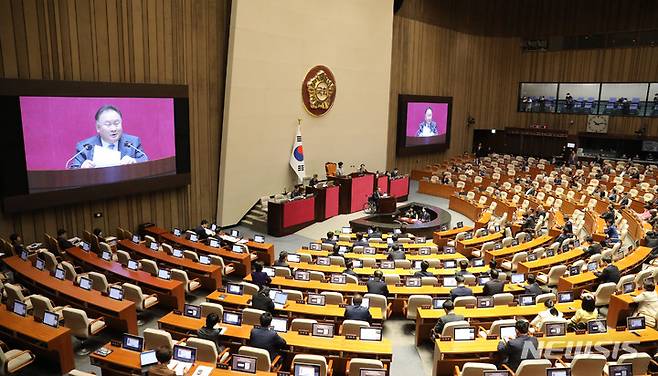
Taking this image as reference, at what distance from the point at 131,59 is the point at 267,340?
1008 centimetres

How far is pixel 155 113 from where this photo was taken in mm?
14078

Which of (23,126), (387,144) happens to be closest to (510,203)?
(387,144)

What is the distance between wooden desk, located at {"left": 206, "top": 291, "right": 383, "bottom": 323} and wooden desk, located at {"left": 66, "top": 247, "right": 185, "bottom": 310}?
104cm

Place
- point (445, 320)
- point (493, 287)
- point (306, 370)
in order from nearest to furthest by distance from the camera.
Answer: point (306, 370) < point (445, 320) < point (493, 287)

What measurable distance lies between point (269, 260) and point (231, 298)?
3.91m

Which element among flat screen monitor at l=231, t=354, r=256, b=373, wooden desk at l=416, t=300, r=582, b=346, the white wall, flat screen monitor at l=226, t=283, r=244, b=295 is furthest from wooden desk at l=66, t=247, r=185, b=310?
the white wall

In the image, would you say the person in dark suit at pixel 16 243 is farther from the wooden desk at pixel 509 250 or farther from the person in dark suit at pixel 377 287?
the wooden desk at pixel 509 250

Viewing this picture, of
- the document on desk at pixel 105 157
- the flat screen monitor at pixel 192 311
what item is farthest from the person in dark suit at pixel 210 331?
the document on desk at pixel 105 157

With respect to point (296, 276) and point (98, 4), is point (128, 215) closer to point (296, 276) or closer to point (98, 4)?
point (98, 4)

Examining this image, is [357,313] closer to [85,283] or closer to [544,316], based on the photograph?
[544,316]

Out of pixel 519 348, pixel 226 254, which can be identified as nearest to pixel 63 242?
pixel 226 254

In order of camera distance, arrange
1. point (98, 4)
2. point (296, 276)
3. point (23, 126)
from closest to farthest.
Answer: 1. point (296, 276)
2. point (23, 126)
3. point (98, 4)

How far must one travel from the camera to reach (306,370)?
227 inches

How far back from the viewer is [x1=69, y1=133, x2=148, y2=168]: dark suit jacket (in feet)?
40.8
